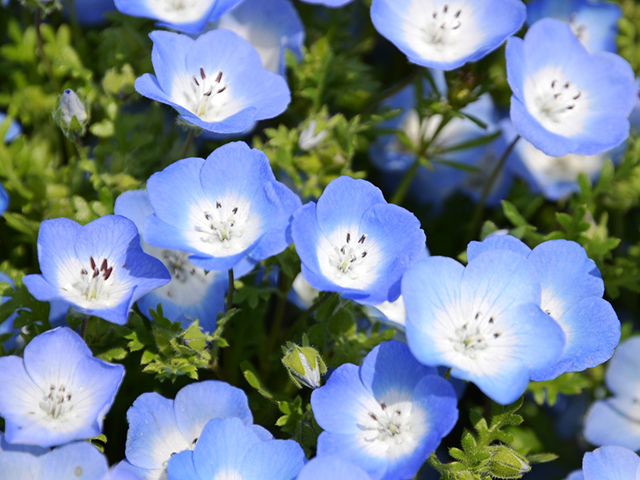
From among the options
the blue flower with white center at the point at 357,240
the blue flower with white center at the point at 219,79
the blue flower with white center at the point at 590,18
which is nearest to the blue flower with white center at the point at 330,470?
the blue flower with white center at the point at 357,240

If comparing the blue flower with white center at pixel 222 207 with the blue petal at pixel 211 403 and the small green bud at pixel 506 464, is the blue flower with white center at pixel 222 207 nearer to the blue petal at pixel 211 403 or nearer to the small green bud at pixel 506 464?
the blue petal at pixel 211 403

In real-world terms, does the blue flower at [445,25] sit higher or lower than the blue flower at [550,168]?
higher

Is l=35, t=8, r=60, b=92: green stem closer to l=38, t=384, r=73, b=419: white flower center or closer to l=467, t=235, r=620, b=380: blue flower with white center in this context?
l=38, t=384, r=73, b=419: white flower center

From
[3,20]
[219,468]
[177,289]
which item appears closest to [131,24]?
[3,20]

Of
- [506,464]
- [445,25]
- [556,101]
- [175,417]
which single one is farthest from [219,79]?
[506,464]

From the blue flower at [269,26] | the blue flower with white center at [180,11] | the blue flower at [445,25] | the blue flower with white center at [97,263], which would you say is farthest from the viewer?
the blue flower at [269,26]
